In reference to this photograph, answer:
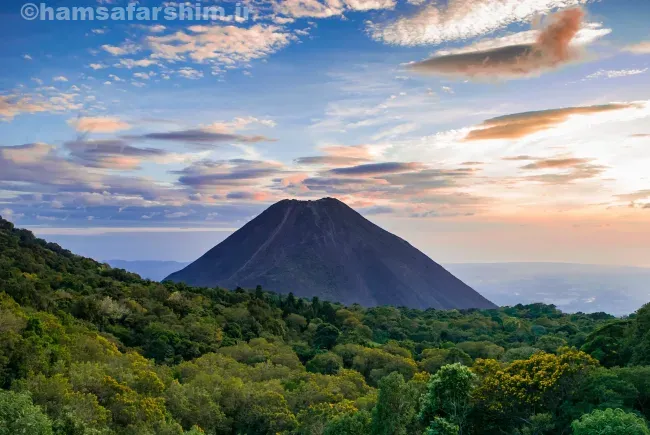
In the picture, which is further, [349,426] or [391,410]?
[391,410]

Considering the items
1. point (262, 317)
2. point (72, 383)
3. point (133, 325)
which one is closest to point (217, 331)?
point (133, 325)

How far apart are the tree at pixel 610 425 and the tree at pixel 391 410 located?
801 centimetres

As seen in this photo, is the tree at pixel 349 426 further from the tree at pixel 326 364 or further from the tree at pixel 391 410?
the tree at pixel 326 364

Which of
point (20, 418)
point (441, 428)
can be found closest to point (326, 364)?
point (441, 428)

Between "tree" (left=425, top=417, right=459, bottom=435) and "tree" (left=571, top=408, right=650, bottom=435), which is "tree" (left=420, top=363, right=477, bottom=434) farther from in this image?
"tree" (left=571, top=408, right=650, bottom=435)

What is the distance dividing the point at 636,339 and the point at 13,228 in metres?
92.9

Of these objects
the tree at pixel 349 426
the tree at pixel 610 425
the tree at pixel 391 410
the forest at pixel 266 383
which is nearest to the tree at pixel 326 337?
the forest at pixel 266 383

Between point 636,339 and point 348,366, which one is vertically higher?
point 636,339

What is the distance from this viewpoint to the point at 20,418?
2006 cm

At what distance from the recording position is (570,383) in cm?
2862

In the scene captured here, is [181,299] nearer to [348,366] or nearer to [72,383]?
[348,366]

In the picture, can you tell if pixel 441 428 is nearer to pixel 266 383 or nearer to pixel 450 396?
pixel 450 396

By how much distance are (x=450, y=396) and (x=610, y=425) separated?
7.92 meters

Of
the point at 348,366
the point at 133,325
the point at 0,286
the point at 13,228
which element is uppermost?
the point at 13,228
